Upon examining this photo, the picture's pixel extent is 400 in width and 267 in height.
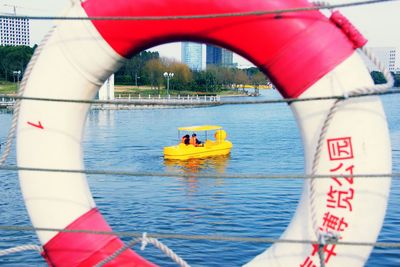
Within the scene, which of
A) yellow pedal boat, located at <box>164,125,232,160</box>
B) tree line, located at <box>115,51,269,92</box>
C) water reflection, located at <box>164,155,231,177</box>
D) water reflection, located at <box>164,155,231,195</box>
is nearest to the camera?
water reflection, located at <box>164,155,231,195</box>

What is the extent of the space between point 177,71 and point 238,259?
50.1 m

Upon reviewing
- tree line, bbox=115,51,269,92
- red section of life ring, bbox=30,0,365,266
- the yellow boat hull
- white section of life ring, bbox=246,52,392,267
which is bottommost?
the yellow boat hull

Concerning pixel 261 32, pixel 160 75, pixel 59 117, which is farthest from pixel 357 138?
pixel 160 75

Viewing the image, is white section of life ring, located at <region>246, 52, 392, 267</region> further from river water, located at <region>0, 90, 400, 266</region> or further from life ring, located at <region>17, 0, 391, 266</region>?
river water, located at <region>0, 90, 400, 266</region>

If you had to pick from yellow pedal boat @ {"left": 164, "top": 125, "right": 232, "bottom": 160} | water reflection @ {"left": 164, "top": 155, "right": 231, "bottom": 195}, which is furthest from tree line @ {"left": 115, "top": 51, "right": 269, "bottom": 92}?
water reflection @ {"left": 164, "top": 155, "right": 231, "bottom": 195}

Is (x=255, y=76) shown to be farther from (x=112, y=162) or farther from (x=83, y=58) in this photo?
(x=83, y=58)

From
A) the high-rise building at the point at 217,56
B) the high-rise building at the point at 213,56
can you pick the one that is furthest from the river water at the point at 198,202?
the high-rise building at the point at 213,56

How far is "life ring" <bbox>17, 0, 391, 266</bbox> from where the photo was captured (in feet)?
7.62

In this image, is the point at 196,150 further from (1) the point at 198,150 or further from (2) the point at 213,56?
(2) the point at 213,56

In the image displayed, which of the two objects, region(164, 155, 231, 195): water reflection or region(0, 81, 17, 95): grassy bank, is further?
region(0, 81, 17, 95): grassy bank

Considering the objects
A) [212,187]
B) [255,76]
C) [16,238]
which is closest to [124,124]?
[212,187]

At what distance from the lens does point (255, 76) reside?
8319 centimetres

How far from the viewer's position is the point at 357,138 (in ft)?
7.62

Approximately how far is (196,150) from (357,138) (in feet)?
44.4
